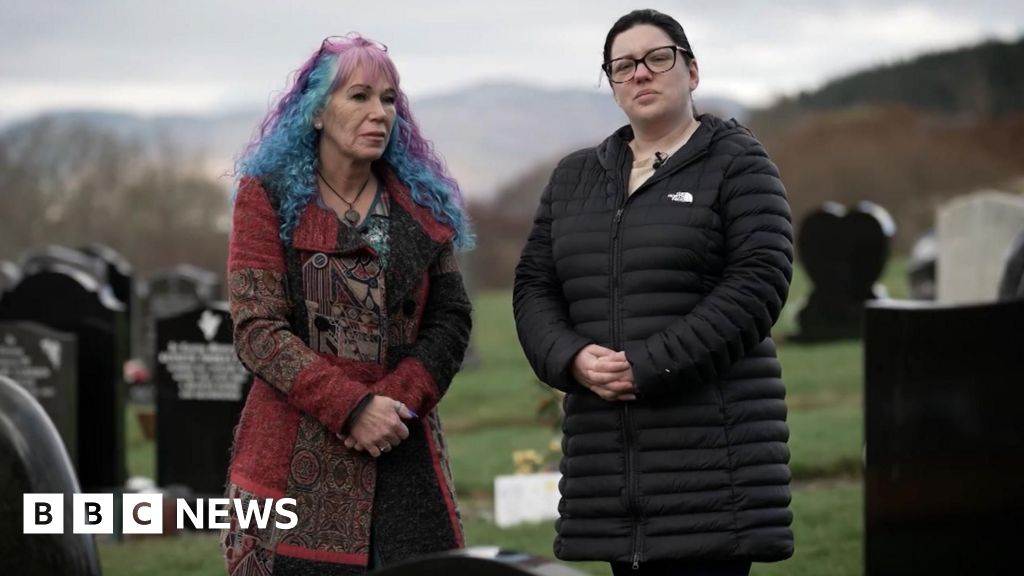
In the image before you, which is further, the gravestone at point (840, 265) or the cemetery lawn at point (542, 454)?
the gravestone at point (840, 265)

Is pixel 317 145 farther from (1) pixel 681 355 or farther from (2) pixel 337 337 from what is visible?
(1) pixel 681 355

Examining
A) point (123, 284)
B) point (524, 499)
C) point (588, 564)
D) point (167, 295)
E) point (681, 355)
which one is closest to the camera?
point (681, 355)

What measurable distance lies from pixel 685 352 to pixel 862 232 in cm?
1223

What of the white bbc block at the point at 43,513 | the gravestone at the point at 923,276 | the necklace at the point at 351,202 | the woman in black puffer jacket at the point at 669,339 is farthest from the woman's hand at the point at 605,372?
the gravestone at the point at 923,276

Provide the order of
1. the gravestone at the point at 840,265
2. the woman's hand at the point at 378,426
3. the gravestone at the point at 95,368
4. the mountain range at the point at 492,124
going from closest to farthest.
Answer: the woman's hand at the point at 378,426
the gravestone at the point at 95,368
the gravestone at the point at 840,265
the mountain range at the point at 492,124

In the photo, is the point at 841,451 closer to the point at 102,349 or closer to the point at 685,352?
the point at 102,349

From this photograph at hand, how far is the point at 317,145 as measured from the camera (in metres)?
4.11

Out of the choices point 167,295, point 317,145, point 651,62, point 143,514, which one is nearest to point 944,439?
point 651,62

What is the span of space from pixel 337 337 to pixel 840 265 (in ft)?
41.1

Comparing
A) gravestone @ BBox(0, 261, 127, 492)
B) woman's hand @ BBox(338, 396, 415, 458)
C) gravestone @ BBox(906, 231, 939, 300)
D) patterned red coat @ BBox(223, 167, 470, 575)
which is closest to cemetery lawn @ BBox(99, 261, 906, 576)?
gravestone @ BBox(0, 261, 127, 492)

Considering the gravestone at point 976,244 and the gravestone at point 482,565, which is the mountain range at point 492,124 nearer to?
the gravestone at point 976,244

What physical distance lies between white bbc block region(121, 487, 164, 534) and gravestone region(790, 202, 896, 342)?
840cm

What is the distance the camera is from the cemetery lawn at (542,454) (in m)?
7.52

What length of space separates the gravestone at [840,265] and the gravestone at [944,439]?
1089 cm
